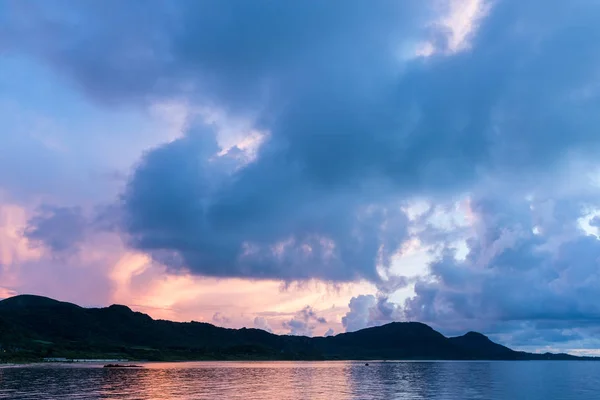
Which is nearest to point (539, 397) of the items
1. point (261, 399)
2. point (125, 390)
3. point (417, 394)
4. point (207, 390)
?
point (417, 394)

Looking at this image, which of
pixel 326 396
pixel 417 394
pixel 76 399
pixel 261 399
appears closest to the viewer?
pixel 76 399

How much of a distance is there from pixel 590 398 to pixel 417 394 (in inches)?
1737

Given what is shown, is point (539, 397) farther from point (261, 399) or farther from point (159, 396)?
point (159, 396)

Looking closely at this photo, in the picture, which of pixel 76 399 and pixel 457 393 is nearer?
pixel 76 399

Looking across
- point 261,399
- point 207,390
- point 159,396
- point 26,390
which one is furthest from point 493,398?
point 26,390

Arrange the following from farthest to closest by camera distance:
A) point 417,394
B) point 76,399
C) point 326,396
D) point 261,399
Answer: point 417,394 < point 326,396 < point 261,399 < point 76,399

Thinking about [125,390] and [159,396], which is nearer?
[159,396]

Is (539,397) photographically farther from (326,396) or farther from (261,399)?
(261,399)

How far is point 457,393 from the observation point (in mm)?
148875

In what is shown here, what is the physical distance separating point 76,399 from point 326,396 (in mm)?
56813

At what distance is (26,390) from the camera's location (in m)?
125

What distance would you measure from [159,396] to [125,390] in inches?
731

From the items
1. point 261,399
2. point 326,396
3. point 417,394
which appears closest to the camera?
point 261,399

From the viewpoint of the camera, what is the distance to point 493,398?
138 meters
